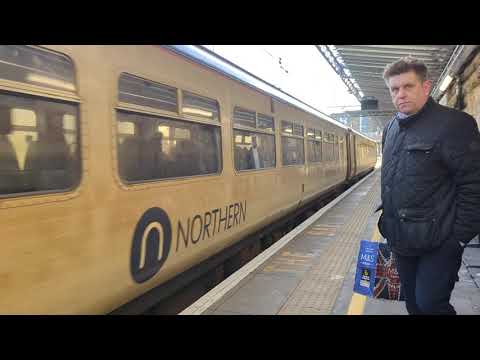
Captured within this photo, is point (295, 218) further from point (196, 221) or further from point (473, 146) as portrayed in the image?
point (473, 146)

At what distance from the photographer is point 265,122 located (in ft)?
22.6

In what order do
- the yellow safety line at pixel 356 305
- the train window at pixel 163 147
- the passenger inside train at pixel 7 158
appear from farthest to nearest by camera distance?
the yellow safety line at pixel 356 305 → the train window at pixel 163 147 → the passenger inside train at pixel 7 158

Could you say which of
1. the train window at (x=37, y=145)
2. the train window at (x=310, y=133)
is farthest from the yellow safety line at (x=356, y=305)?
the train window at (x=310, y=133)

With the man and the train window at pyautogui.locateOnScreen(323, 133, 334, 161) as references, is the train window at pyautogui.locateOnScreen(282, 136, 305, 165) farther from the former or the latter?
the man

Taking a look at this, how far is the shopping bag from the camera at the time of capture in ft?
11.9

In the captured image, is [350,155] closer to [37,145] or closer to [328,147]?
[328,147]

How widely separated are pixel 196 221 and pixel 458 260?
276 centimetres

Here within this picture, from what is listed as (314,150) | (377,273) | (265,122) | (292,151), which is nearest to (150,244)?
(377,273)

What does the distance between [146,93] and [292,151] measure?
5203 millimetres

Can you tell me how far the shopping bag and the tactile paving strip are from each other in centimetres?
53

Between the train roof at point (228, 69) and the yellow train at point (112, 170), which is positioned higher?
the train roof at point (228, 69)

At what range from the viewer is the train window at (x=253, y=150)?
566cm

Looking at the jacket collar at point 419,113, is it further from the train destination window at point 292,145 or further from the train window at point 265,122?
the train destination window at point 292,145

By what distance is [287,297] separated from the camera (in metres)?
4.47
